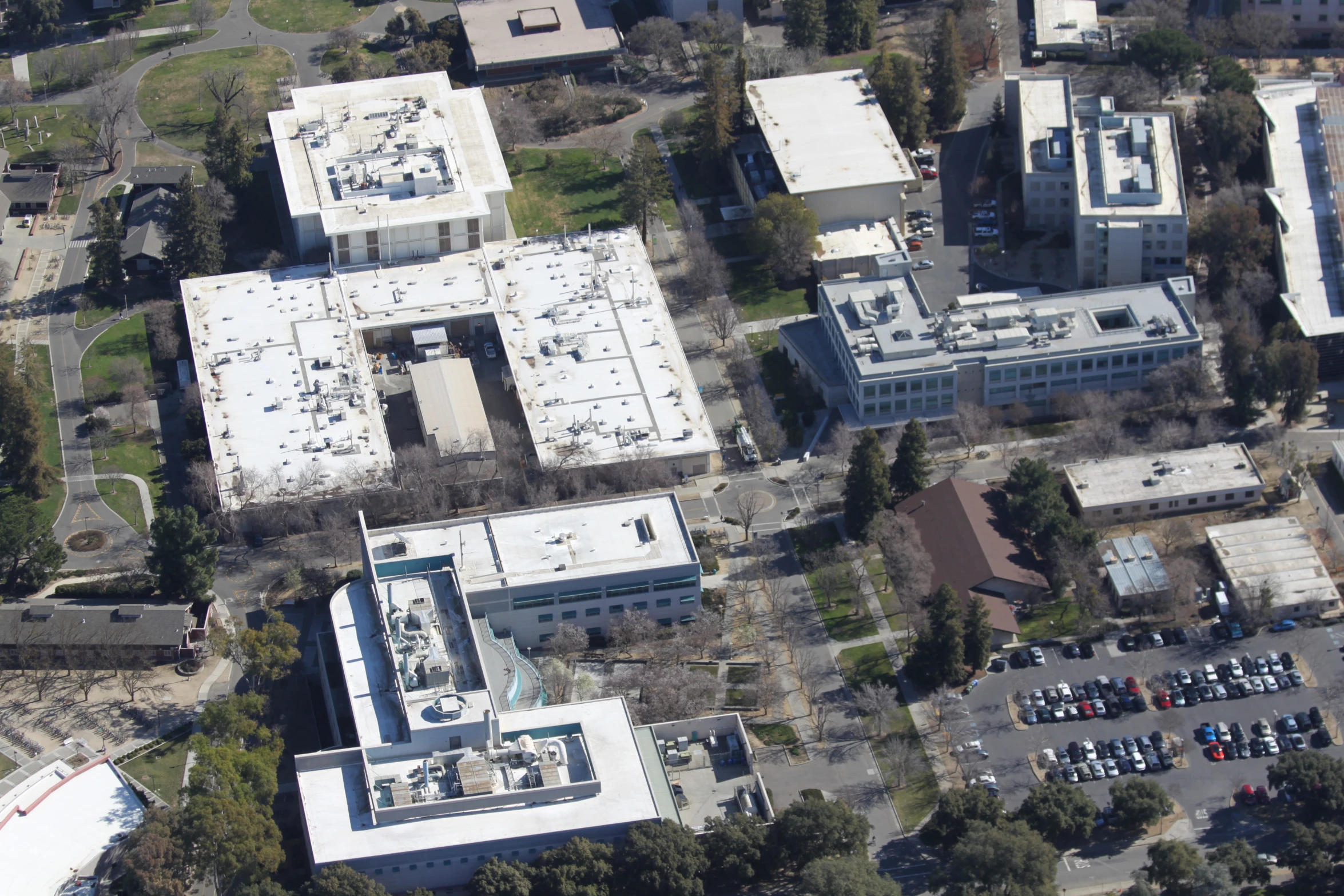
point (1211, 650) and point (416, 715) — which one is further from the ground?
point (416, 715)

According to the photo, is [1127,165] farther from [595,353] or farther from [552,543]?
[552,543]

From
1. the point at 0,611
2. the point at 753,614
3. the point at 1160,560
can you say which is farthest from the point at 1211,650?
the point at 0,611

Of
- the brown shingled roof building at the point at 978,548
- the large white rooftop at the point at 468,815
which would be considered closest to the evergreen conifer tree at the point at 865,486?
the brown shingled roof building at the point at 978,548

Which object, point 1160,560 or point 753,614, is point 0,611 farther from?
point 1160,560

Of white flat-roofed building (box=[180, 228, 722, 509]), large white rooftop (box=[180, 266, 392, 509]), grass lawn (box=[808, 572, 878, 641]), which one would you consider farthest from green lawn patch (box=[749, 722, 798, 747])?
large white rooftop (box=[180, 266, 392, 509])

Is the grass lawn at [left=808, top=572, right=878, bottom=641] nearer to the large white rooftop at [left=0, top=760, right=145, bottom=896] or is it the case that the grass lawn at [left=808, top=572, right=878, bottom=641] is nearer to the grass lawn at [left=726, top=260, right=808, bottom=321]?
the grass lawn at [left=726, top=260, right=808, bottom=321]

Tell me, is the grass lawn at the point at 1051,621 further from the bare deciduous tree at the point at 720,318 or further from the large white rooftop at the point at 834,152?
the large white rooftop at the point at 834,152
